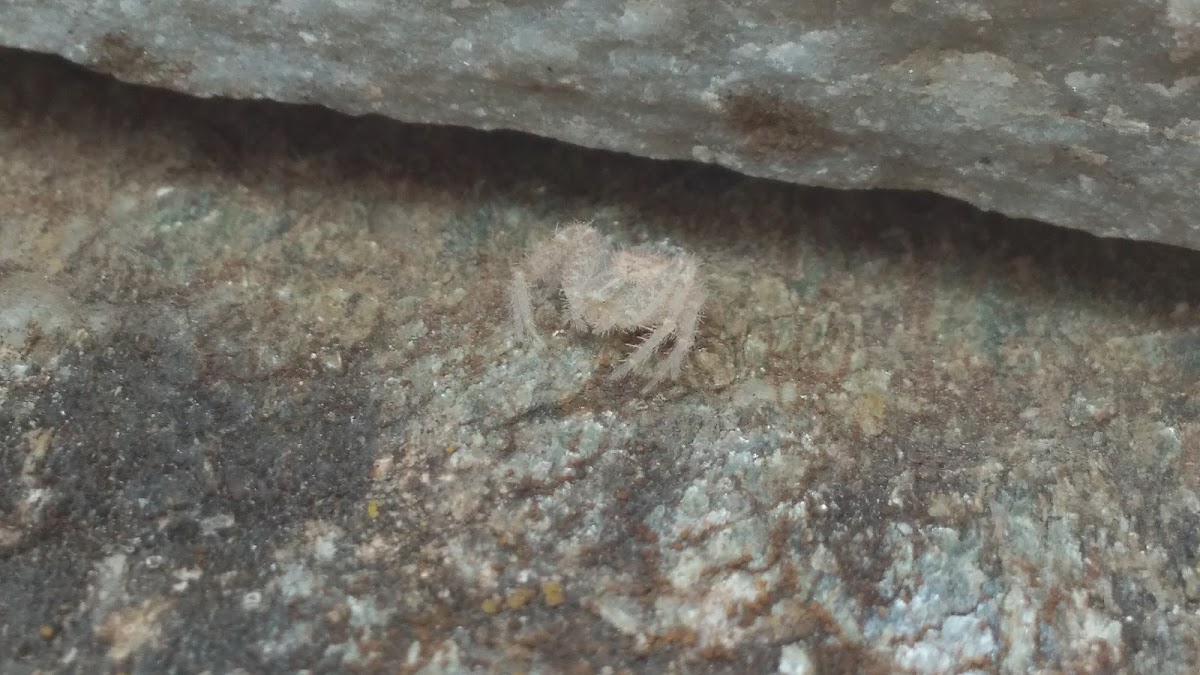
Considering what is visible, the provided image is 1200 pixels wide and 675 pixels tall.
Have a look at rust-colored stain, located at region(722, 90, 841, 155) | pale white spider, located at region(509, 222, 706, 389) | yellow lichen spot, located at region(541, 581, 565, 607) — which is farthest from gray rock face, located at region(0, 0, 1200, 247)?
yellow lichen spot, located at region(541, 581, 565, 607)

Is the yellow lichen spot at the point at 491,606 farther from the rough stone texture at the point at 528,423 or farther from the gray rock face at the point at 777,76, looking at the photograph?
the gray rock face at the point at 777,76

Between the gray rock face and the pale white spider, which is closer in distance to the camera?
the gray rock face

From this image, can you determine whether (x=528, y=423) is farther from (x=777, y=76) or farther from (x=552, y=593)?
(x=777, y=76)

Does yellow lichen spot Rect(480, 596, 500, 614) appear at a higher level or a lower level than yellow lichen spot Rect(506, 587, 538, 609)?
lower

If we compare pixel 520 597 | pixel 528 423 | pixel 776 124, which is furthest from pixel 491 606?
pixel 776 124

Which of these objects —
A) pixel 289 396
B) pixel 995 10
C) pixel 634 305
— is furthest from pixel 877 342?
pixel 289 396

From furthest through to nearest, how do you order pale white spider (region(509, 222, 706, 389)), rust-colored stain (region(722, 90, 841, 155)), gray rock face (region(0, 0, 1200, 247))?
pale white spider (region(509, 222, 706, 389)) → rust-colored stain (region(722, 90, 841, 155)) → gray rock face (region(0, 0, 1200, 247))

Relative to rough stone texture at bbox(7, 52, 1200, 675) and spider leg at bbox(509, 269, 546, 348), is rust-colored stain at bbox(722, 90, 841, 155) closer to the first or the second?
rough stone texture at bbox(7, 52, 1200, 675)

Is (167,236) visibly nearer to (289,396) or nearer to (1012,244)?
(289,396)
